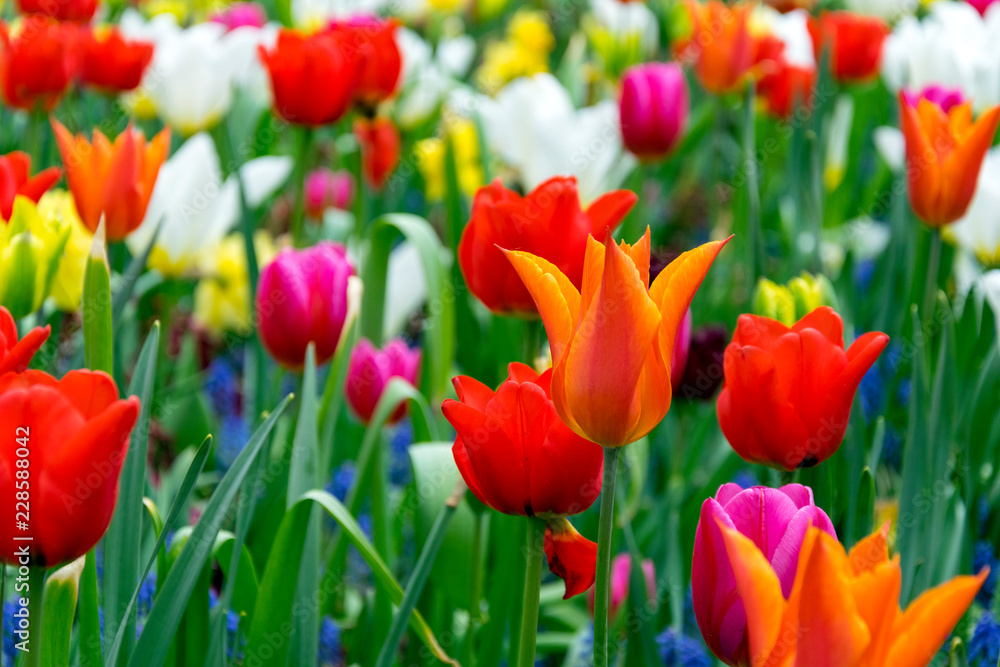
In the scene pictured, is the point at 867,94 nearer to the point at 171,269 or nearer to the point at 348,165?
the point at 348,165

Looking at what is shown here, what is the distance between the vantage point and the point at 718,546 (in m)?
0.57

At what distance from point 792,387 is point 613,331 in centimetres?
21

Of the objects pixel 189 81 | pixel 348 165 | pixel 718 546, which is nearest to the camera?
pixel 718 546

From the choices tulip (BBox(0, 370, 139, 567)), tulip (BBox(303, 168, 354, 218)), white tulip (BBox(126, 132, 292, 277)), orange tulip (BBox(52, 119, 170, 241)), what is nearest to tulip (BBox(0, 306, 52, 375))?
tulip (BBox(0, 370, 139, 567))

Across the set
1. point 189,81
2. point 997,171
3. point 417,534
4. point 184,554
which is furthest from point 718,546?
point 189,81

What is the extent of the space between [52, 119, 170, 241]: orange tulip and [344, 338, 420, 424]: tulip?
0.98ft

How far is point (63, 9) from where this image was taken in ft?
6.99

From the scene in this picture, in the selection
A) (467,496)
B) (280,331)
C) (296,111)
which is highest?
(296,111)

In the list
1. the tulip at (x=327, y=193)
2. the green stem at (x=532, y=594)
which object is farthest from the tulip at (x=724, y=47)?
the green stem at (x=532, y=594)

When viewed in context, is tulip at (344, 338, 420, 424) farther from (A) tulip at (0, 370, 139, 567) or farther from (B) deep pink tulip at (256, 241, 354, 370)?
(A) tulip at (0, 370, 139, 567)

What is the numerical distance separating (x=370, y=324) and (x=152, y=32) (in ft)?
3.77

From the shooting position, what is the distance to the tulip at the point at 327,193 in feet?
6.97

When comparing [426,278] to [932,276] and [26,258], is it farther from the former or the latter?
[932,276]

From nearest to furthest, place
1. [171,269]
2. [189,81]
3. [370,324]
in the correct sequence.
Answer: [370,324], [171,269], [189,81]
